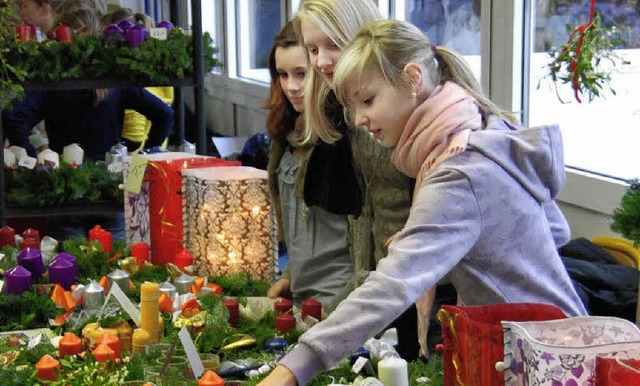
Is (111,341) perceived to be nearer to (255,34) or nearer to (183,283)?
(183,283)

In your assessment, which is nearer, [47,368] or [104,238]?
[47,368]

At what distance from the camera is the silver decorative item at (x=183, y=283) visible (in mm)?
2947

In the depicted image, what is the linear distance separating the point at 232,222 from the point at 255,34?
5764 millimetres

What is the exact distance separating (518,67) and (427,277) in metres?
2.93

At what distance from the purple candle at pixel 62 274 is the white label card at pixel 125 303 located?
1.98 feet

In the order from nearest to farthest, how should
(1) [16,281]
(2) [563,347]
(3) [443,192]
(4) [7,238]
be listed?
1. (2) [563,347]
2. (3) [443,192]
3. (1) [16,281]
4. (4) [7,238]

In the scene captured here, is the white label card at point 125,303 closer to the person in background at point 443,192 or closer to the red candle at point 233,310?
the red candle at point 233,310

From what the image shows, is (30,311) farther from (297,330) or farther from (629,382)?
(629,382)

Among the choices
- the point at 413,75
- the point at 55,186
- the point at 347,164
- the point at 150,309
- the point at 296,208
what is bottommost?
the point at 55,186

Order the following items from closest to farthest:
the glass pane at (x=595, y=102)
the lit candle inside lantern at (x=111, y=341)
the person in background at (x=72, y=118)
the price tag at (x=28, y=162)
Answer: the lit candle inside lantern at (x=111, y=341) → the glass pane at (x=595, y=102) → the price tag at (x=28, y=162) → the person in background at (x=72, y=118)

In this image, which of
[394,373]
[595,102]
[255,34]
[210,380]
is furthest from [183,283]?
[255,34]

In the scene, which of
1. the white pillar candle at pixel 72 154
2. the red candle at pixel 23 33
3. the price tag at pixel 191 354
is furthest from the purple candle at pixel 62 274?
the white pillar candle at pixel 72 154

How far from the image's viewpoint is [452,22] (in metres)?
5.41

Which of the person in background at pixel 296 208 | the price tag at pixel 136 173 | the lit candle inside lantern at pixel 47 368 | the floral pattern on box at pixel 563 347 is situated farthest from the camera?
the price tag at pixel 136 173
